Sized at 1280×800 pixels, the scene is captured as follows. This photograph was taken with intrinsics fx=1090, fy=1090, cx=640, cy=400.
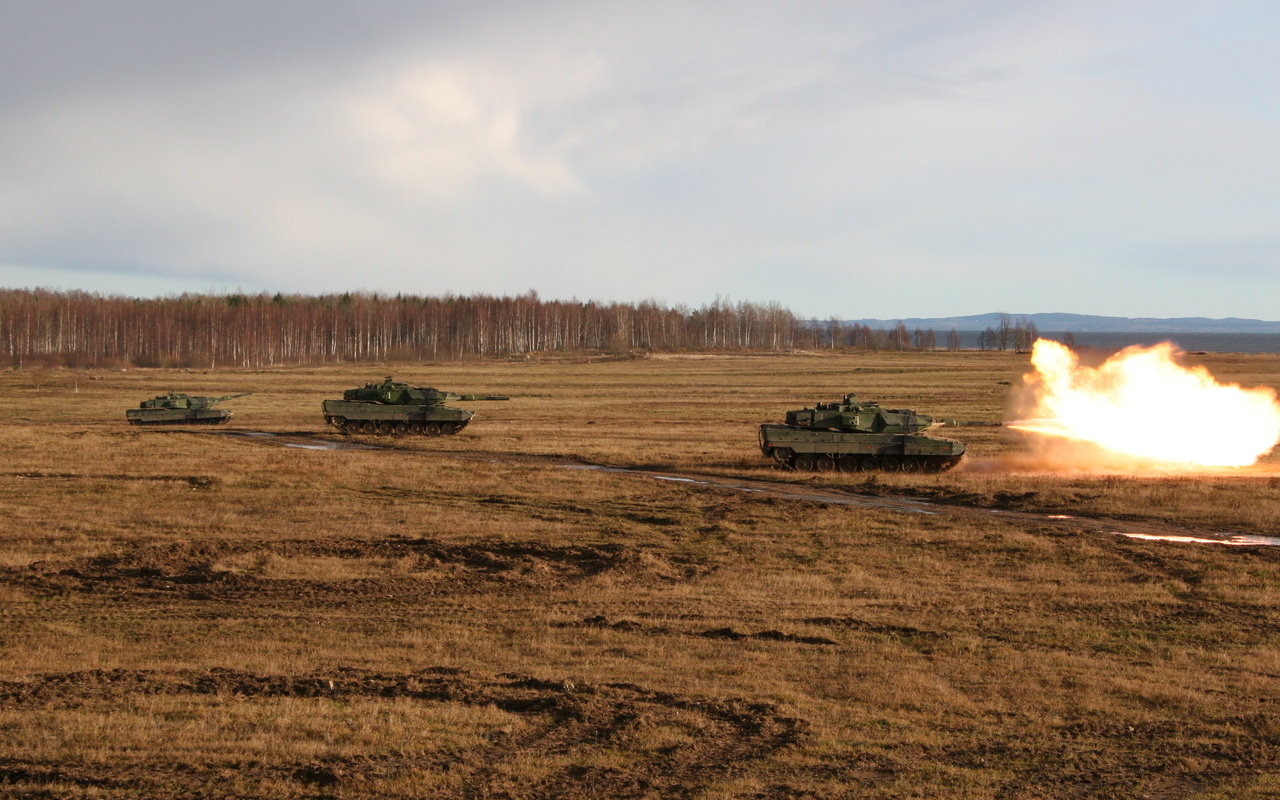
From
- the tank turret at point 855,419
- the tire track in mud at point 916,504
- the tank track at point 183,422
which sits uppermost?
the tank turret at point 855,419

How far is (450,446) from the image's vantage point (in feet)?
→ 142

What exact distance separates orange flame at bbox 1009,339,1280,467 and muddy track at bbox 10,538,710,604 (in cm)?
2224

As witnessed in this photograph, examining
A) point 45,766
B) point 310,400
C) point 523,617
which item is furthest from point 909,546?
point 310,400

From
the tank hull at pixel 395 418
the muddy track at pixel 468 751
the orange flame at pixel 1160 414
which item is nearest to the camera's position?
the muddy track at pixel 468 751

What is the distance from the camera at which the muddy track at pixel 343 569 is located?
1859cm

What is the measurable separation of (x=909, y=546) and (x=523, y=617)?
9321 millimetres

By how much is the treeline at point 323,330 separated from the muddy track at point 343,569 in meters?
105

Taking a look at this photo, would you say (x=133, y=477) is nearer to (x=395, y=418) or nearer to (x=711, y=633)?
(x=395, y=418)

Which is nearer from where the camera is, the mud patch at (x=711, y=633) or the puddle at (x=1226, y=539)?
the mud patch at (x=711, y=633)

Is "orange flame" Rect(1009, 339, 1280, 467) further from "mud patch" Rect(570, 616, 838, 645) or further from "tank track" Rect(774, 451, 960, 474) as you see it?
"mud patch" Rect(570, 616, 838, 645)

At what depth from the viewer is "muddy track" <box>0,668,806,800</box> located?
9.88 m

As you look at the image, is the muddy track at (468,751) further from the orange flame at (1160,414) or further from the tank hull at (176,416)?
the tank hull at (176,416)

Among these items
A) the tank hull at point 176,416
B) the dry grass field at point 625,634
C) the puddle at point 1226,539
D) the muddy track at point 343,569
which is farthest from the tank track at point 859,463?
the tank hull at point 176,416

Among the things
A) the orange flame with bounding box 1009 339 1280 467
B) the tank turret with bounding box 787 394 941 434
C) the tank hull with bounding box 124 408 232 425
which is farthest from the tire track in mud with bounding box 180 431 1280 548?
the tank hull with bounding box 124 408 232 425
